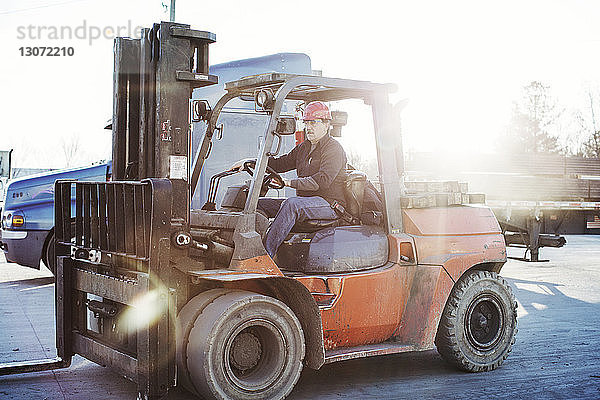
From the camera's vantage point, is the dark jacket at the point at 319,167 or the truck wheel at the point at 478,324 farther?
the truck wheel at the point at 478,324

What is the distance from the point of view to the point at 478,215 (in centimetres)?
678

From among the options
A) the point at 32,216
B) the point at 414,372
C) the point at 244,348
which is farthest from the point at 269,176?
the point at 32,216

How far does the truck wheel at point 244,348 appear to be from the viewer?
16.0 ft

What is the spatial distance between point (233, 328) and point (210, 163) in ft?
22.3

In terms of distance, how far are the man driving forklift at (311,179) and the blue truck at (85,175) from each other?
529 centimetres

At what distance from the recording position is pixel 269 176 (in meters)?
5.84

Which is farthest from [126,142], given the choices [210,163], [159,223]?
[210,163]

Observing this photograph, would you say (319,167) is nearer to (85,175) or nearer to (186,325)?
(186,325)

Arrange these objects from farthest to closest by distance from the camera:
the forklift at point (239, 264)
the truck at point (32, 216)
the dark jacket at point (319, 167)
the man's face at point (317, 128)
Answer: the truck at point (32, 216), the man's face at point (317, 128), the dark jacket at point (319, 167), the forklift at point (239, 264)

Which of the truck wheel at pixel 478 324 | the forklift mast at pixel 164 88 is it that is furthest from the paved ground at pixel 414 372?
the forklift mast at pixel 164 88

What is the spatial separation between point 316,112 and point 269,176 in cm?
72

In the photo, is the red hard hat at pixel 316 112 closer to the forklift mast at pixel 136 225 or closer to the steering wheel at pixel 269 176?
the steering wheel at pixel 269 176

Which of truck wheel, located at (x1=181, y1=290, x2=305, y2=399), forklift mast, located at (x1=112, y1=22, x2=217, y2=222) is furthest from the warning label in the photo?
truck wheel, located at (x1=181, y1=290, x2=305, y2=399)

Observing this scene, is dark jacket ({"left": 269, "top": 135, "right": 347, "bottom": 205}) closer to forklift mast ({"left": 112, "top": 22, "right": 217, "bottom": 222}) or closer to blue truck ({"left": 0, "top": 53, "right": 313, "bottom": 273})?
forklift mast ({"left": 112, "top": 22, "right": 217, "bottom": 222})
